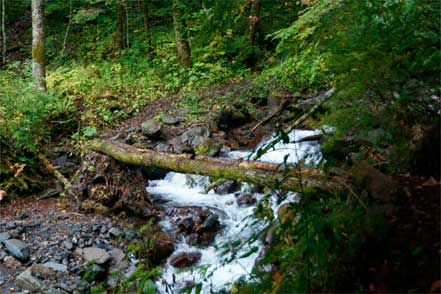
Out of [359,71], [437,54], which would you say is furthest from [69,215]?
[437,54]

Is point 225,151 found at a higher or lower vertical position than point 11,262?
higher

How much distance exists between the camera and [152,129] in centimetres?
997

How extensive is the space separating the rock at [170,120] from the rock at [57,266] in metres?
5.04

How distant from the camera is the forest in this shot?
9.01 feet

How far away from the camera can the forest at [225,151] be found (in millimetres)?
2746

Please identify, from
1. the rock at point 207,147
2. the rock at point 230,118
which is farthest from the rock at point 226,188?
the rock at point 230,118

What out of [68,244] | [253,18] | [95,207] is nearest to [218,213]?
[95,207]

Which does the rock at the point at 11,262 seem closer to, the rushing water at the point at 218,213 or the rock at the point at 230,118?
the rushing water at the point at 218,213

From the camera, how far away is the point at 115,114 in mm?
11117

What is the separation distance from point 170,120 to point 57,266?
17.1 ft

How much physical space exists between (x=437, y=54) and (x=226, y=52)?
1200cm

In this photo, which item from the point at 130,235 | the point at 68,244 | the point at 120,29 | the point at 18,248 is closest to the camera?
the point at 18,248

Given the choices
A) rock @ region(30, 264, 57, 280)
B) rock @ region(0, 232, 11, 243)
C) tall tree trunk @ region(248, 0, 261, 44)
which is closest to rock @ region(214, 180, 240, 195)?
rock @ region(30, 264, 57, 280)

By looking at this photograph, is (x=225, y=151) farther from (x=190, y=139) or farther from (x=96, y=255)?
(x=96, y=255)
